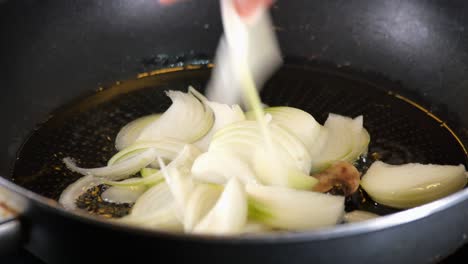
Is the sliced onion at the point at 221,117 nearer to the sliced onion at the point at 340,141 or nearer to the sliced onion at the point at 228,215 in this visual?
the sliced onion at the point at 340,141

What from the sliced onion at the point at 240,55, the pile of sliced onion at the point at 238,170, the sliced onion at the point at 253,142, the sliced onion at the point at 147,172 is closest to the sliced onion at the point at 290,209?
the pile of sliced onion at the point at 238,170

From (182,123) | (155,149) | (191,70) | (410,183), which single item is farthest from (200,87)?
(410,183)

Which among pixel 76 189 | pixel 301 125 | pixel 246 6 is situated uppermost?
pixel 246 6

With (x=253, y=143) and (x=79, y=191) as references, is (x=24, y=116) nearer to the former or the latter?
(x=79, y=191)

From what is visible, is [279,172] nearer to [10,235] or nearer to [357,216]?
[357,216]

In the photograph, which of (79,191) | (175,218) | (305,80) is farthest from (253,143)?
(305,80)

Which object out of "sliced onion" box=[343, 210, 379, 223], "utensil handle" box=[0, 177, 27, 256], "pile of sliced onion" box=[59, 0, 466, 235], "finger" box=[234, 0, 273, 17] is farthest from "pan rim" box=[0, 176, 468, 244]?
"finger" box=[234, 0, 273, 17]
